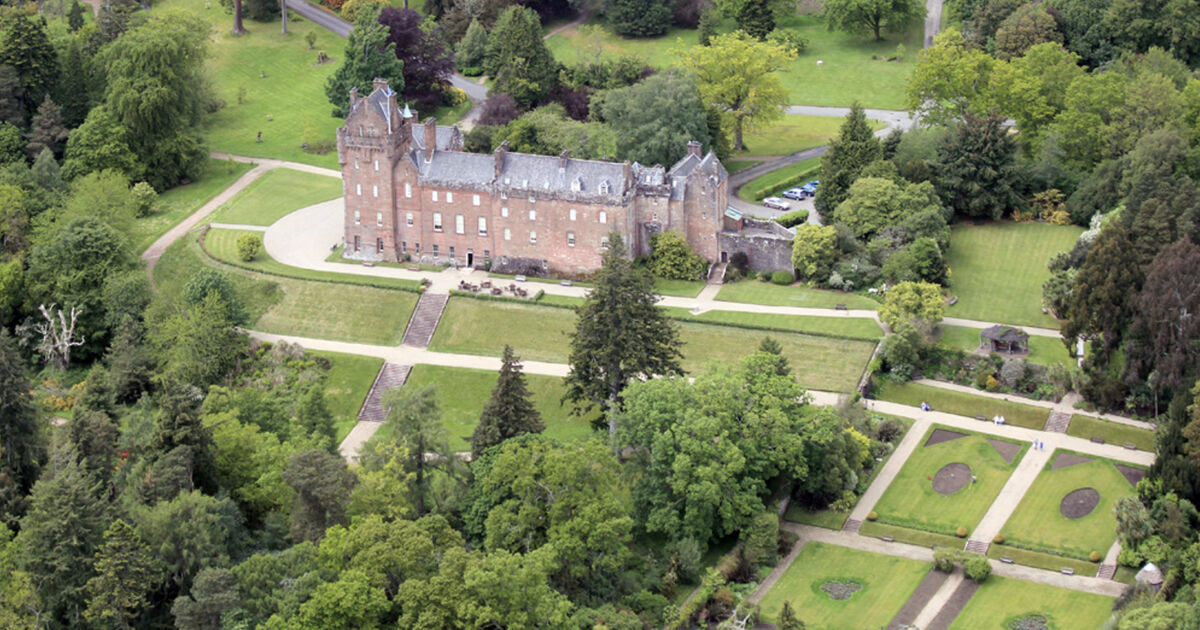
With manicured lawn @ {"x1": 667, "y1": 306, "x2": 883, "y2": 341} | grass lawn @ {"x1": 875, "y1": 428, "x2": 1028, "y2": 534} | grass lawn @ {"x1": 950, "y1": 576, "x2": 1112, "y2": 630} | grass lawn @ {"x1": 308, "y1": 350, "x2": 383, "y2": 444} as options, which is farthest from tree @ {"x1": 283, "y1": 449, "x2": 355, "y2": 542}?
grass lawn @ {"x1": 950, "y1": 576, "x2": 1112, "y2": 630}

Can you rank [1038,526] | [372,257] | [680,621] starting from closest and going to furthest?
[680,621], [1038,526], [372,257]

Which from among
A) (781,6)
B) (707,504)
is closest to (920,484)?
(707,504)

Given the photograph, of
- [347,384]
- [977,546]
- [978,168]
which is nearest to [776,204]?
[978,168]

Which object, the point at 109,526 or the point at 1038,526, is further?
the point at 1038,526

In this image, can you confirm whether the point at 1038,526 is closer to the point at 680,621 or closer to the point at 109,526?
the point at 680,621

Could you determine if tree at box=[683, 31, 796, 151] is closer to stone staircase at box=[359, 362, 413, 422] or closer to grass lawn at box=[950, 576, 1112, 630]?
stone staircase at box=[359, 362, 413, 422]

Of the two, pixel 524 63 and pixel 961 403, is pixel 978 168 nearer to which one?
pixel 961 403
